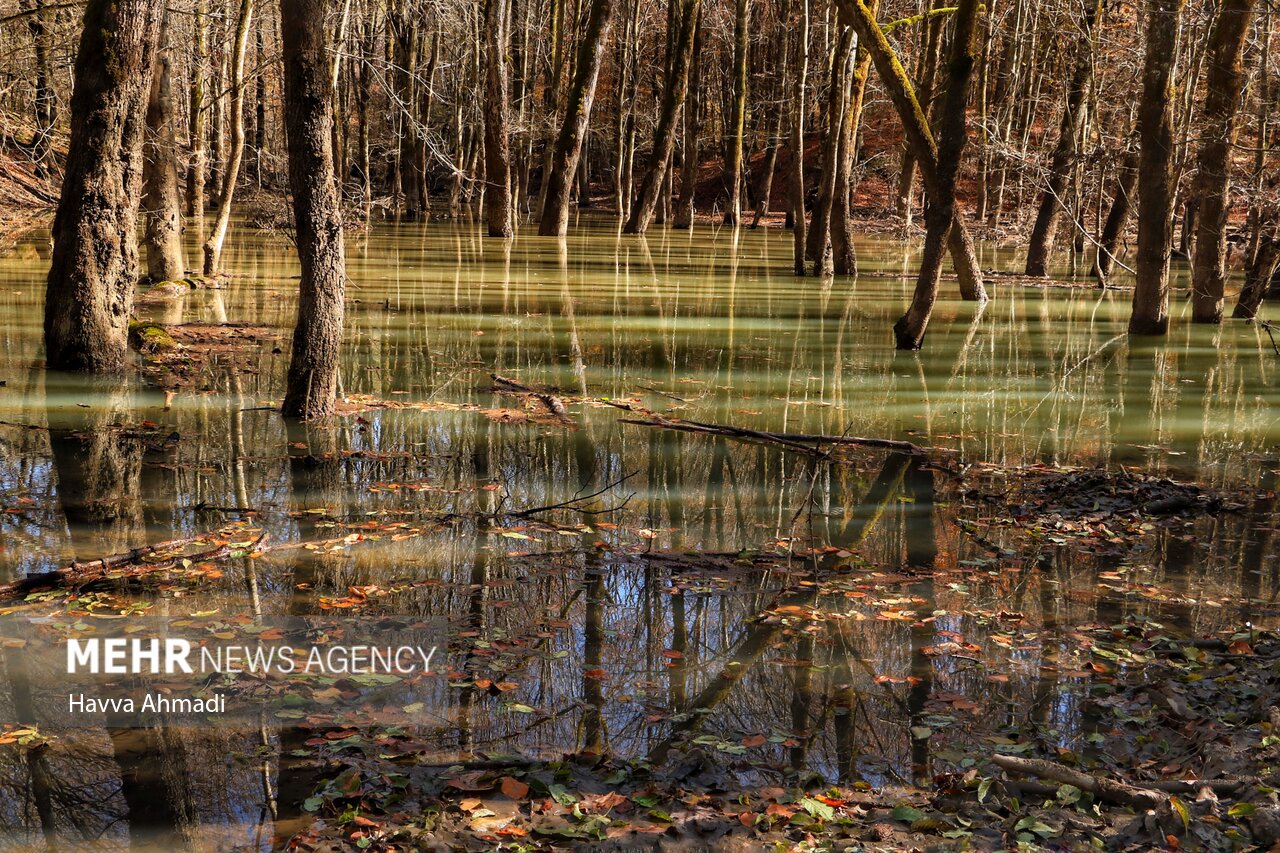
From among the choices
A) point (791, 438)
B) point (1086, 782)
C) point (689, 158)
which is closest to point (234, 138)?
point (791, 438)

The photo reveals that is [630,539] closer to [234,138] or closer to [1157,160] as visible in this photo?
[1157,160]

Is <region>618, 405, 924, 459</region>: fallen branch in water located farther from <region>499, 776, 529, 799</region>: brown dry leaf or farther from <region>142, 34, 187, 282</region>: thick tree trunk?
<region>142, 34, 187, 282</region>: thick tree trunk

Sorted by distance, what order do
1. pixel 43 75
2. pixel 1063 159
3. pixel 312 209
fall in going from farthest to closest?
pixel 1063 159
pixel 43 75
pixel 312 209

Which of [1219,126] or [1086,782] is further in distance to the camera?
[1219,126]

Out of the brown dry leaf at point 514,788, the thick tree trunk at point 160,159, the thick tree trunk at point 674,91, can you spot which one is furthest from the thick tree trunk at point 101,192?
the thick tree trunk at point 674,91

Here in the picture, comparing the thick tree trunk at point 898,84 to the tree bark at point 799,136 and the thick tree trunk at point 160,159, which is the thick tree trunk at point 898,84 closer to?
the tree bark at point 799,136

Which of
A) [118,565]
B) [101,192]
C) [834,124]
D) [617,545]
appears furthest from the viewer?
[834,124]

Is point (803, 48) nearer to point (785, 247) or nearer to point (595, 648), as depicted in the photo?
point (785, 247)

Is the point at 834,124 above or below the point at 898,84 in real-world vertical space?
above

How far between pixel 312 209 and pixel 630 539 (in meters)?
4.23

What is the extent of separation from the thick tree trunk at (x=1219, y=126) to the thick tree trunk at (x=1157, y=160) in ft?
2.04

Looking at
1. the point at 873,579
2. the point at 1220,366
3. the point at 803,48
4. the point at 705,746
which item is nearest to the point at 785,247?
the point at 803,48

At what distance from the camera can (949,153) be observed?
13703mm

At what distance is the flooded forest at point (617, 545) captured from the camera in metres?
4.18
